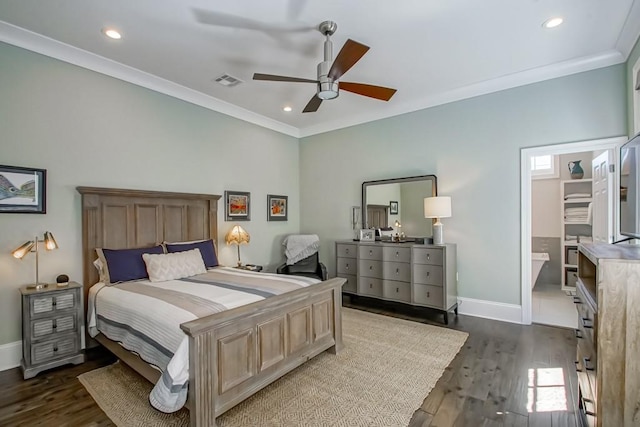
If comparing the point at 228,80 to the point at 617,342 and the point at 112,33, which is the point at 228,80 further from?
the point at 617,342

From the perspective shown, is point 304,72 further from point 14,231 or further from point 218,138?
point 14,231

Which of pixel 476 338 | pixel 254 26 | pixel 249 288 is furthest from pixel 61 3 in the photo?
pixel 476 338

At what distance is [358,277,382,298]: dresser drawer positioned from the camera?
176 inches

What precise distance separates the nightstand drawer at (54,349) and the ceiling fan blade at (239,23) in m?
3.04

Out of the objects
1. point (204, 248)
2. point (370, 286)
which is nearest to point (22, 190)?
point (204, 248)

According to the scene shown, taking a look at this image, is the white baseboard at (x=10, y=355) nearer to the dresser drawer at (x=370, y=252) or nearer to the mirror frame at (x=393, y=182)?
the dresser drawer at (x=370, y=252)

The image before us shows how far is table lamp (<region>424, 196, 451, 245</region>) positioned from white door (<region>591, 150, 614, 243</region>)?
63.3 inches

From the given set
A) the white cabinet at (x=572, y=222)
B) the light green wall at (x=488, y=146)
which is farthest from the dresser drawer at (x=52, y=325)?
the white cabinet at (x=572, y=222)

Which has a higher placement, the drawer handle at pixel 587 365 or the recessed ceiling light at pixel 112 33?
the recessed ceiling light at pixel 112 33

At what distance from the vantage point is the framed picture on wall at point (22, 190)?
2.77 meters

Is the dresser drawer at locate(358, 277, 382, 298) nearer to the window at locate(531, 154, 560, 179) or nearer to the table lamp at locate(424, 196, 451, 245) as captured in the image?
the table lamp at locate(424, 196, 451, 245)

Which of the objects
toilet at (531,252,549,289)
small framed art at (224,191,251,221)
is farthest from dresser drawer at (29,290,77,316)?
toilet at (531,252,549,289)

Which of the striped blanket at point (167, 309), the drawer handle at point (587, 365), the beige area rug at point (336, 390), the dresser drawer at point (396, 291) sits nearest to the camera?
the drawer handle at point (587, 365)

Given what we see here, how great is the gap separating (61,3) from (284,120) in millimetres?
3266
